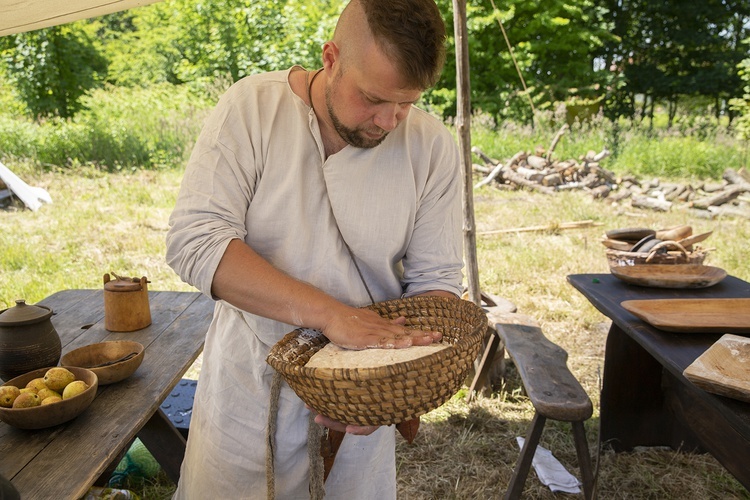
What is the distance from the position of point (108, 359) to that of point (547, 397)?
164 centimetres

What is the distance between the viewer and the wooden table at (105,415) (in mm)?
1517

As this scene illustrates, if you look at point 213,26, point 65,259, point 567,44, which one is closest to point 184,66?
point 213,26

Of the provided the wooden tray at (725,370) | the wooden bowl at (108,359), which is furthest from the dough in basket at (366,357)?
the wooden bowl at (108,359)

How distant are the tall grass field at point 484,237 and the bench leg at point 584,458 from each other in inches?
13.9

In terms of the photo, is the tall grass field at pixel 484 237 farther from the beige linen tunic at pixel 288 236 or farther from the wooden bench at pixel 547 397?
the beige linen tunic at pixel 288 236

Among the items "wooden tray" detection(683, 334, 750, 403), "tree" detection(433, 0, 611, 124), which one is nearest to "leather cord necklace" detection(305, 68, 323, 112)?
"wooden tray" detection(683, 334, 750, 403)

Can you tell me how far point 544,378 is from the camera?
2582 millimetres

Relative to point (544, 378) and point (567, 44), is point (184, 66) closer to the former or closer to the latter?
point (567, 44)

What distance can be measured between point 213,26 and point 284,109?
16.5 meters

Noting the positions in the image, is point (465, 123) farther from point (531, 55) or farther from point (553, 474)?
point (531, 55)

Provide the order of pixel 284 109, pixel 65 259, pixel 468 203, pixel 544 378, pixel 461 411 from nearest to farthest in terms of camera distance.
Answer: pixel 284 109
pixel 544 378
pixel 461 411
pixel 468 203
pixel 65 259

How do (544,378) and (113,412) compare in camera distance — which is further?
(544,378)

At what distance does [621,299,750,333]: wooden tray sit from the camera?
6.86 ft

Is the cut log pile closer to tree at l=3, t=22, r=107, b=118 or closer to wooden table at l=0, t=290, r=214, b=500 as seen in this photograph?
wooden table at l=0, t=290, r=214, b=500
